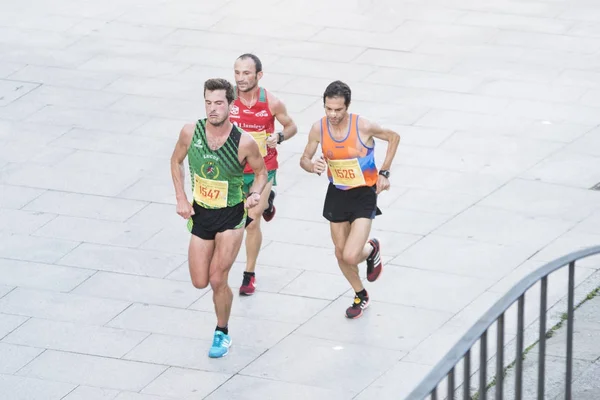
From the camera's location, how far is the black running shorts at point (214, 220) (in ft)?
29.5

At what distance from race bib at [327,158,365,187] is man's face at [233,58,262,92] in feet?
3.17

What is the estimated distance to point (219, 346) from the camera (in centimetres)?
911

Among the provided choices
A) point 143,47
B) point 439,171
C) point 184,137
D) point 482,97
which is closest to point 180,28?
point 143,47

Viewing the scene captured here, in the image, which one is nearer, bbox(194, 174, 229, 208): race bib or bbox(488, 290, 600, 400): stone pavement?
bbox(488, 290, 600, 400): stone pavement

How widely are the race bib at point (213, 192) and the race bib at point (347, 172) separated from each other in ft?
3.22

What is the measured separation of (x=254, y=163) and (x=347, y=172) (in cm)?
83

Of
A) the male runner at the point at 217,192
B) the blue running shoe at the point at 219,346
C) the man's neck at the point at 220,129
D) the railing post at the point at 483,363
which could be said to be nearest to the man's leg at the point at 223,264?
the male runner at the point at 217,192

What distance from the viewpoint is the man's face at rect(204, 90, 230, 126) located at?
28.8 feet

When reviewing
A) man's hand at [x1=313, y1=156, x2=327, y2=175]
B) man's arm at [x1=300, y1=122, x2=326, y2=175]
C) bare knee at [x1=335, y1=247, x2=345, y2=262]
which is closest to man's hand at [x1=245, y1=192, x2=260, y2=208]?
man's hand at [x1=313, y1=156, x2=327, y2=175]

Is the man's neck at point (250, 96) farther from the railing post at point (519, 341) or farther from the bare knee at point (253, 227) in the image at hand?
the railing post at point (519, 341)

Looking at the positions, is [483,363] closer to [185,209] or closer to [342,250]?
[185,209]

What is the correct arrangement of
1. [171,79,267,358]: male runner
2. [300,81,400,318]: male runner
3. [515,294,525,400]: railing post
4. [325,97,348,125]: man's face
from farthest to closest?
[300,81,400,318]: male runner
[325,97,348,125]: man's face
[171,79,267,358]: male runner
[515,294,525,400]: railing post

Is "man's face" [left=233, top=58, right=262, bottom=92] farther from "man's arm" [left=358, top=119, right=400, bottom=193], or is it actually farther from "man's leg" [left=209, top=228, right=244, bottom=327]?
"man's leg" [left=209, top=228, right=244, bottom=327]

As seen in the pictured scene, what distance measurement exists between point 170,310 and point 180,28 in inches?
327
